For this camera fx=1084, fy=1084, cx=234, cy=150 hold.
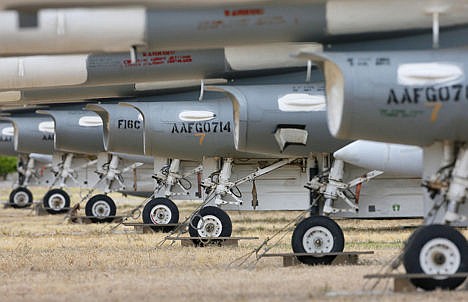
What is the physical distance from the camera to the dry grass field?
11062mm

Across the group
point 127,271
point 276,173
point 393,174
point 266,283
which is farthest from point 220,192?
point 266,283

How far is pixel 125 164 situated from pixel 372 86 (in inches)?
611

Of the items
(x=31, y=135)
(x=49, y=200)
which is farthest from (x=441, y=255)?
(x=49, y=200)

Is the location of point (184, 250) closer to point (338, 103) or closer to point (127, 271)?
point (127, 271)

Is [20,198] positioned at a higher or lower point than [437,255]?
lower

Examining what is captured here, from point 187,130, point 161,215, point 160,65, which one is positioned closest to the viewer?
point 160,65

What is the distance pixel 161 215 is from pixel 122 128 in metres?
1.91

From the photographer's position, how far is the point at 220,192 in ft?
61.3

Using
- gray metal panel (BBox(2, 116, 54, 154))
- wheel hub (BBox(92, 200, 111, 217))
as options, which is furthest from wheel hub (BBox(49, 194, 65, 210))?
wheel hub (BBox(92, 200, 111, 217))

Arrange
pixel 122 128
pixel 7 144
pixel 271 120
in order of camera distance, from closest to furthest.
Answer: pixel 271 120
pixel 122 128
pixel 7 144

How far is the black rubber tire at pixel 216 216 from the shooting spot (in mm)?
17672

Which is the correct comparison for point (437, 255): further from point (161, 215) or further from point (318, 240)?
point (161, 215)

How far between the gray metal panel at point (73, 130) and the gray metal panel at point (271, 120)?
372 inches

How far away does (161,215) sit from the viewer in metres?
21.5
